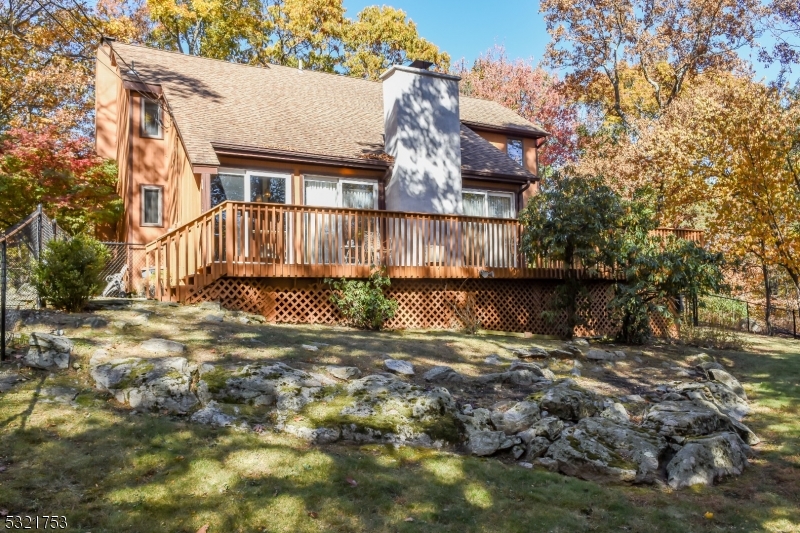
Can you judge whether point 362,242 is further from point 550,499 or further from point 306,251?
point 550,499

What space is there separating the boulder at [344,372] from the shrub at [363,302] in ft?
14.2

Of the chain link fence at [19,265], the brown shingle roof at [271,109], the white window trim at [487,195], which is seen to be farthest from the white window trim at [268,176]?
the white window trim at [487,195]

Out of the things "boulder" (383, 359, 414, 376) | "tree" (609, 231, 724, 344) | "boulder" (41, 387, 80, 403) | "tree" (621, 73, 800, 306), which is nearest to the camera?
"boulder" (41, 387, 80, 403)

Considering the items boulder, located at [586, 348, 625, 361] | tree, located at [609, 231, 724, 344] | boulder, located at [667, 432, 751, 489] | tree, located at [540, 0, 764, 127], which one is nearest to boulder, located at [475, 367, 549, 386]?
boulder, located at [586, 348, 625, 361]

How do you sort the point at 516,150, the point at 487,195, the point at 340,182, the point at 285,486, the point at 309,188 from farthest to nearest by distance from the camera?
the point at 516,150 → the point at 487,195 → the point at 340,182 → the point at 309,188 → the point at 285,486

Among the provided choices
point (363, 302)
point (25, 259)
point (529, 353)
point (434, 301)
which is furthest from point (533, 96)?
point (25, 259)

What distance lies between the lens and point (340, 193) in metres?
16.0

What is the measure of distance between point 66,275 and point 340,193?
8.06 meters

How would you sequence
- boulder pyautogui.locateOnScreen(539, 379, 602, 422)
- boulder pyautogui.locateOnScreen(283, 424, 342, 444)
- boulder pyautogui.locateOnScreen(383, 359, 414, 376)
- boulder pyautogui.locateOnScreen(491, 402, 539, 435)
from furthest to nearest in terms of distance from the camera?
boulder pyautogui.locateOnScreen(383, 359, 414, 376)
boulder pyautogui.locateOnScreen(539, 379, 602, 422)
boulder pyautogui.locateOnScreen(491, 402, 539, 435)
boulder pyautogui.locateOnScreen(283, 424, 342, 444)

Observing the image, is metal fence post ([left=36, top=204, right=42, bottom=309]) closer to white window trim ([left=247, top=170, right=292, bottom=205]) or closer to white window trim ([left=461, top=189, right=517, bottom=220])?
white window trim ([left=247, top=170, right=292, bottom=205])

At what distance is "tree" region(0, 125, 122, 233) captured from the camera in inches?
675

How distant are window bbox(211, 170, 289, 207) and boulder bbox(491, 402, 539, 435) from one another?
9.59 m

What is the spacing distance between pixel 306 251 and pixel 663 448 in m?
7.73

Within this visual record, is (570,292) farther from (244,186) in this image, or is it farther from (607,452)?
(244,186)
